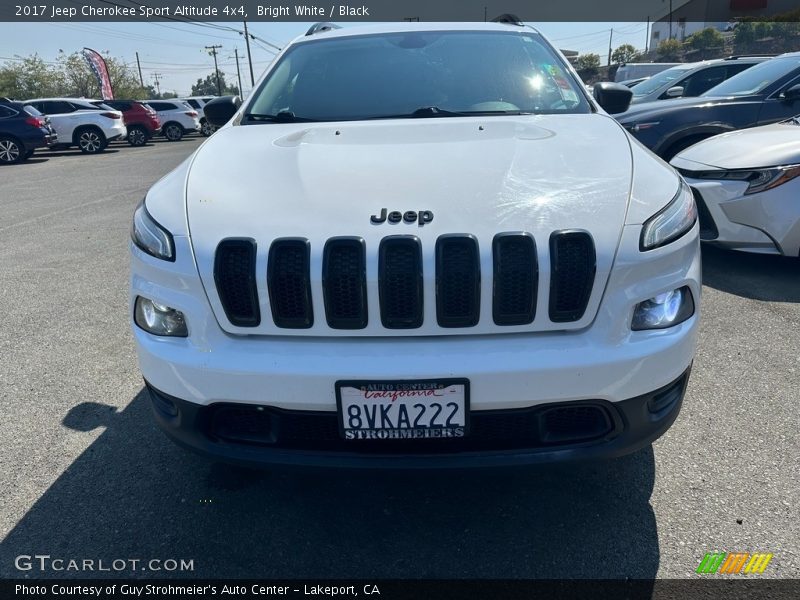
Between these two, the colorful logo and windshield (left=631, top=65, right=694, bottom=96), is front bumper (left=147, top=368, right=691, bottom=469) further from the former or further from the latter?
windshield (left=631, top=65, right=694, bottom=96)

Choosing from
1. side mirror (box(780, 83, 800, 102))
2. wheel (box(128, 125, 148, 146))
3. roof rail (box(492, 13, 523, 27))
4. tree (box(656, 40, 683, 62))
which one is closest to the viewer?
roof rail (box(492, 13, 523, 27))

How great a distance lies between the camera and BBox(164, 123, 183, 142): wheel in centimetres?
2364

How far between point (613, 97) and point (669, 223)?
1.69 m

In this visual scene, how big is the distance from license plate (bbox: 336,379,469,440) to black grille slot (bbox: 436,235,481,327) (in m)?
0.20

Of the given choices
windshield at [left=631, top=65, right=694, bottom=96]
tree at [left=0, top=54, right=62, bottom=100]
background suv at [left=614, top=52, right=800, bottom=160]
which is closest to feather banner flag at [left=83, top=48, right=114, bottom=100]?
tree at [left=0, top=54, right=62, bottom=100]

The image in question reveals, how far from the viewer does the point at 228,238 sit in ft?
6.13

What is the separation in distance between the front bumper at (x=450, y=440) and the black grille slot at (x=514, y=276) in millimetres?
292

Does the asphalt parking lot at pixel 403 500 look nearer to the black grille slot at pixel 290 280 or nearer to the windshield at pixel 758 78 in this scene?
the black grille slot at pixel 290 280

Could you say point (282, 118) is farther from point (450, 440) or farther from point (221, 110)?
point (450, 440)

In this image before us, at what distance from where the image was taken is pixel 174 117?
23.5 m

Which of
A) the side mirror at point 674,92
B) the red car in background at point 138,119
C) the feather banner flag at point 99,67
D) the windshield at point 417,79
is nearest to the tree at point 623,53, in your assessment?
the feather banner flag at point 99,67

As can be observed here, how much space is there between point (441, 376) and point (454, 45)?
2247mm

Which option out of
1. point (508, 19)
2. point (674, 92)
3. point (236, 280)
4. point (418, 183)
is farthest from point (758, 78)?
point (236, 280)

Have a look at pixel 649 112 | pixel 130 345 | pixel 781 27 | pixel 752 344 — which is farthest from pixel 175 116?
pixel 781 27
